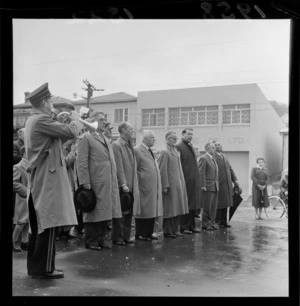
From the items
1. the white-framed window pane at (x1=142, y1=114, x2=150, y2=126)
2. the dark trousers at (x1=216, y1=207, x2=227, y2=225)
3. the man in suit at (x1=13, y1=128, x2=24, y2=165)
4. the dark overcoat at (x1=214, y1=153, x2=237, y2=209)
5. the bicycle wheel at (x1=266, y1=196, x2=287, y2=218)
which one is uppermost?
the white-framed window pane at (x1=142, y1=114, x2=150, y2=126)

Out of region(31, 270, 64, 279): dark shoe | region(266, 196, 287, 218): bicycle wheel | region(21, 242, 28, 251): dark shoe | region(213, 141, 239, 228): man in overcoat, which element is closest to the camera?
region(31, 270, 64, 279): dark shoe

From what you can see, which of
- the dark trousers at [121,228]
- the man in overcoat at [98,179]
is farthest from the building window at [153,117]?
the dark trousers at [121,228]

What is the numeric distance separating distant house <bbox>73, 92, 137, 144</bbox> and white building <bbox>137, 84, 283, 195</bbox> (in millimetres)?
69

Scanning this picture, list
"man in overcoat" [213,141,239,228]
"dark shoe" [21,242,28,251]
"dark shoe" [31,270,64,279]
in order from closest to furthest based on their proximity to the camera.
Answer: "dark shoe" [31,270,64,279]
"dark shoe" [21,242,28,251]
"man in overcoat" [213,141,239,228]

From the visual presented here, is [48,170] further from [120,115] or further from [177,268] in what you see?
[177,268]

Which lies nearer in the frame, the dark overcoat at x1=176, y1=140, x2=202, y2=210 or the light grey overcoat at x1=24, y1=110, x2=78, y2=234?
the light grey overcoat at x1=24, y1=110, x2=78, y2=234

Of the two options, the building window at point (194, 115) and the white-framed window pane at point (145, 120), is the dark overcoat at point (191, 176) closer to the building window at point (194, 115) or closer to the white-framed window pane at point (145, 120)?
the building window at point (194, 115)

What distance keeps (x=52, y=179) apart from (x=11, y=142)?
0.49 metres

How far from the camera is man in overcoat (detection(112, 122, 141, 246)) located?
18.3 feet

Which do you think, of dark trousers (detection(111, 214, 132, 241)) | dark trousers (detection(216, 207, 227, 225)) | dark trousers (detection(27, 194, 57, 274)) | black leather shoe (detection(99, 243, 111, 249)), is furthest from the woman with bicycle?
dark trousers (detection(27, 194, 57, 274))

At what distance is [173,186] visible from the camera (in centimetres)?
570

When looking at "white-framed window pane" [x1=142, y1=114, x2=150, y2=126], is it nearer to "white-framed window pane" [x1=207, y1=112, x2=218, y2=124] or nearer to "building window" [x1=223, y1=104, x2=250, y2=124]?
"white-framed window pane" [x1=207, y1=112, x2=218, y2=124]
